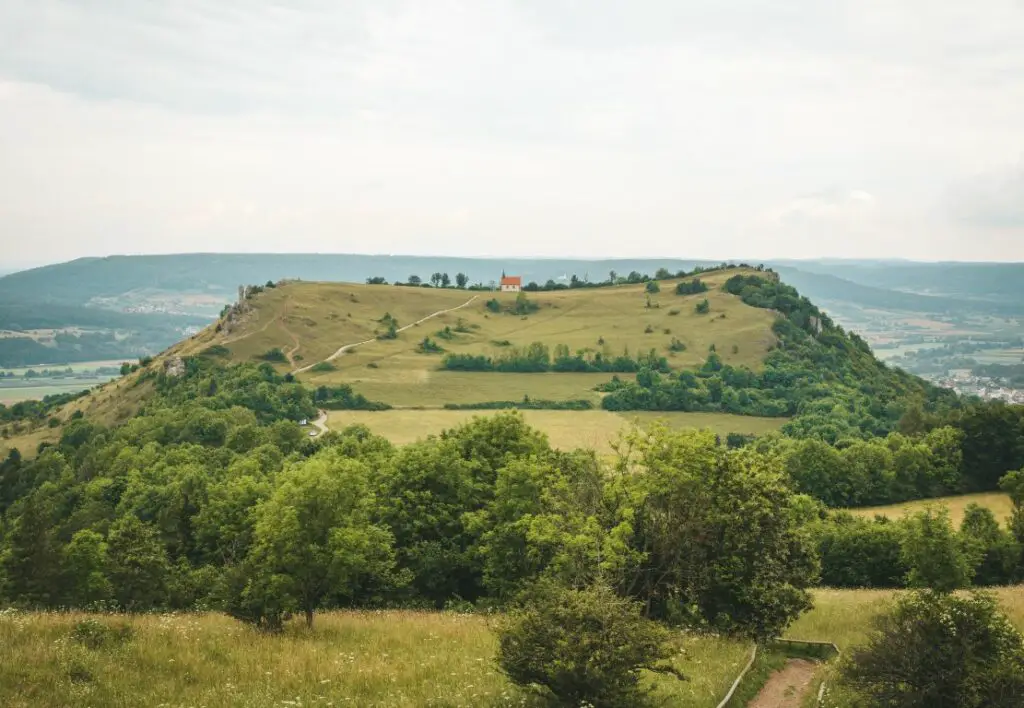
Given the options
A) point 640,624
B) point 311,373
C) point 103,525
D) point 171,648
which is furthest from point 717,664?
point 311,373

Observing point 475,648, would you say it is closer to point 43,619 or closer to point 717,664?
point 717,664

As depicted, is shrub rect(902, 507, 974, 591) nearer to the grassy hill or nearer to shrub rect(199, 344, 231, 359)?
the grassy hill

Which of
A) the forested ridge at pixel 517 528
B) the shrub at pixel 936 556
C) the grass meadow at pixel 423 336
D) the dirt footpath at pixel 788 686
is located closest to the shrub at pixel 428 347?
the grass meadow at pixel 423 336

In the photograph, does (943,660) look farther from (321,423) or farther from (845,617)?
(321,423)

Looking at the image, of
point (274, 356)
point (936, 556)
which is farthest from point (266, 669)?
point (274, 356)

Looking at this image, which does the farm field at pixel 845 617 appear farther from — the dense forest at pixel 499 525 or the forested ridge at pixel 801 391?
the forested ridge at pixel 801 391

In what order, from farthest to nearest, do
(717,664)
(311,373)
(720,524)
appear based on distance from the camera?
(311,373), (720,524), (717,664)
